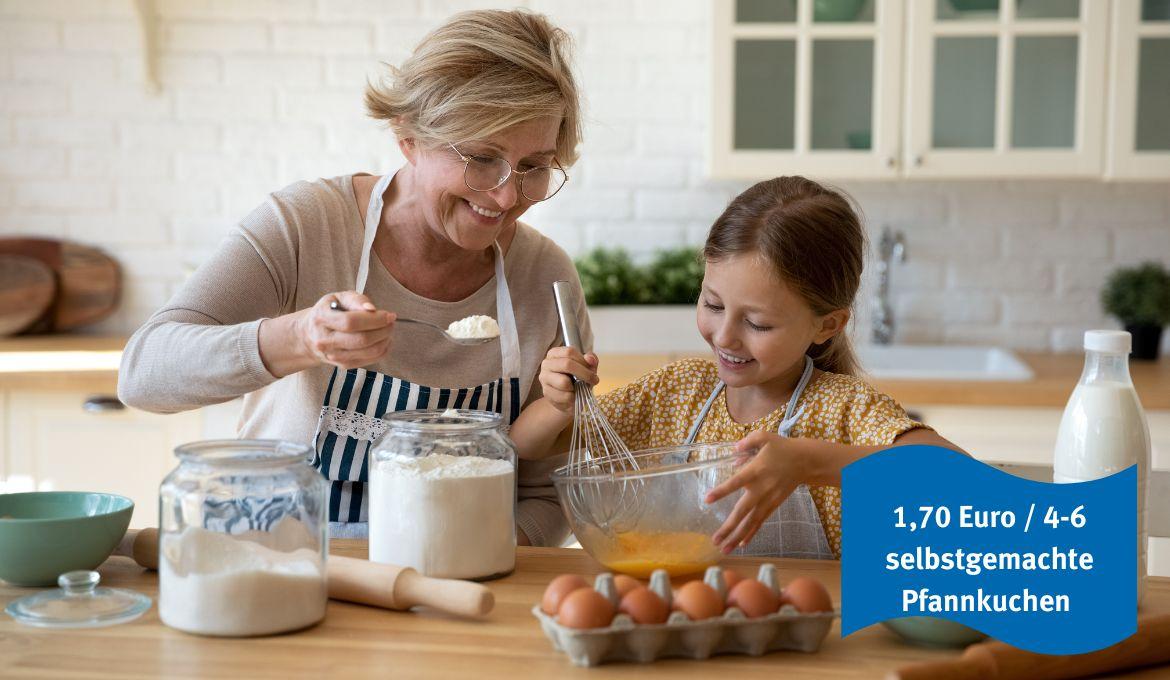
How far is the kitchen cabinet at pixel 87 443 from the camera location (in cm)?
289

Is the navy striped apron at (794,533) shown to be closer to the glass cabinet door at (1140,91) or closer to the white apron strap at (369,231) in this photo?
the white apron strap at (369,231)

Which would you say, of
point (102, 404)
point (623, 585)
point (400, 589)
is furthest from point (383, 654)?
point (102, 404)

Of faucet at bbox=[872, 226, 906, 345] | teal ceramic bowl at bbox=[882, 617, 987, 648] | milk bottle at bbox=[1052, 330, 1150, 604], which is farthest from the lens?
faucet at bbox=[872, 226, 906, 345]

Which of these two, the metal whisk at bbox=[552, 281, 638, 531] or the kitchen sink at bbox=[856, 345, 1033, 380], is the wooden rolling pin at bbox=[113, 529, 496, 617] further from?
the kitchen sink at bbox=[856, 345, 1033, 380]

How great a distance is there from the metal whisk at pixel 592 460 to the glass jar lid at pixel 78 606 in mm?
458

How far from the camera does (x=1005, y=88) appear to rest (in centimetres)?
287

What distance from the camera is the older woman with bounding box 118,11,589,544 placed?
1536 mm

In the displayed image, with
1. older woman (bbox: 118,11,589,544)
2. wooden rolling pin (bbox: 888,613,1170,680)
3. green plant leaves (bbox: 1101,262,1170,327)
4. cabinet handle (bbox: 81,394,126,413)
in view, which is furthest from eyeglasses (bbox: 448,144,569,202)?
green plant leaves (bbox: 1101,262,1170,327)

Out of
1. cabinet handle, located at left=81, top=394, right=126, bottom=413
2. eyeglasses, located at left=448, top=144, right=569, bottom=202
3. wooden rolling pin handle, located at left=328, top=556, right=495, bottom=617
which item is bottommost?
cabinet handle, located at left=81, top=394, right=126, bottom=413

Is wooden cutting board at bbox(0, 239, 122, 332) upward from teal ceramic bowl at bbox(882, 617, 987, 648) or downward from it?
upward

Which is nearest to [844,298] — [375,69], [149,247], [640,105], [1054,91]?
[1054,91]

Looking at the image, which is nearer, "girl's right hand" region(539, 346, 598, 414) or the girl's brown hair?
"girl's right hand" region(539, 346, 598, 414)

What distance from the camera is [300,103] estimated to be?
3354 mm

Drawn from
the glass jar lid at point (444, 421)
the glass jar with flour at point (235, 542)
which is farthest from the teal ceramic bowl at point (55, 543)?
the glass jar lid at point (444, 421)
